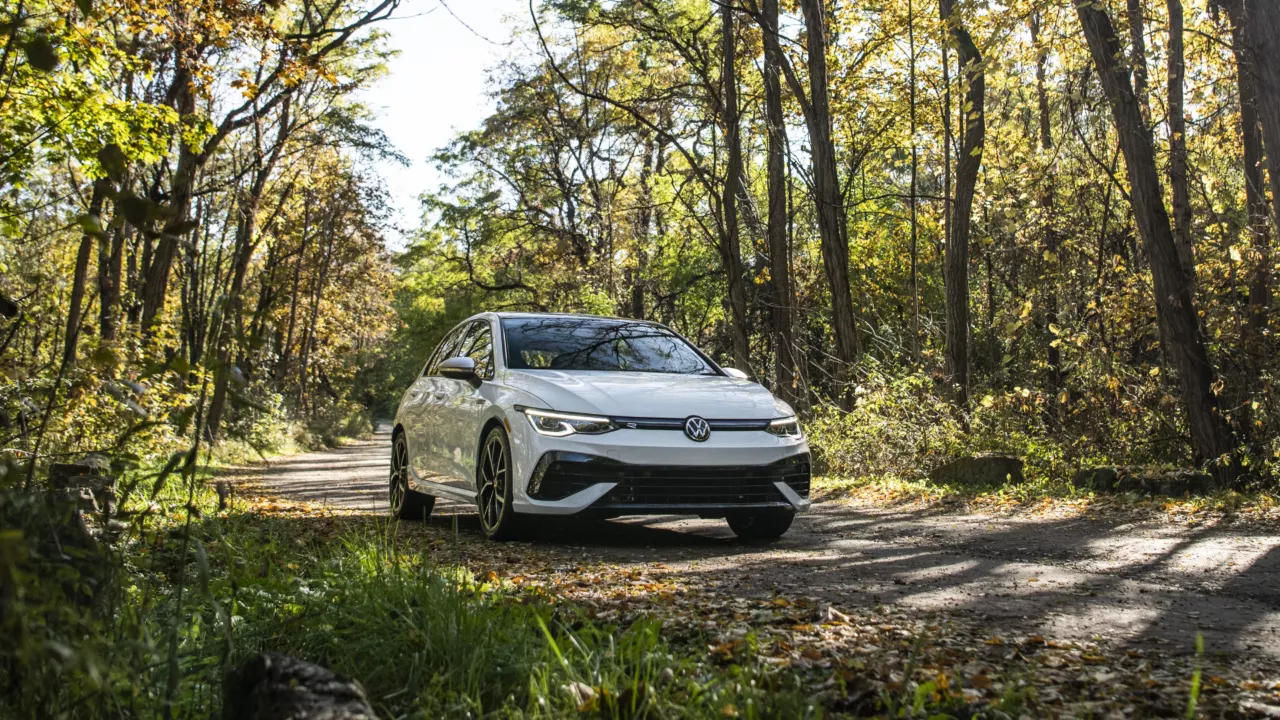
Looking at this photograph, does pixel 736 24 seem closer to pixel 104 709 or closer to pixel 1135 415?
pixel 1135 415

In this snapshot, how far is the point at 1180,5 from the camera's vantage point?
17.4m

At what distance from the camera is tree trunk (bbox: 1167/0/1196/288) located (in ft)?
48.0

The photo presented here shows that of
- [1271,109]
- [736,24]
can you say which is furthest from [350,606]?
[736,24]

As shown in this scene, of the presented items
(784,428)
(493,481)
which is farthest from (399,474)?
(784,428)

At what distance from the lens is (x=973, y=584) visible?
5.59m

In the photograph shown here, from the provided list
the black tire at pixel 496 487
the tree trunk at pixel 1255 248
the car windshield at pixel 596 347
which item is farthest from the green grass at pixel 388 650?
the tree trunk at pixel 1255 248

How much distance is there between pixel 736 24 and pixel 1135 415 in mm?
10804

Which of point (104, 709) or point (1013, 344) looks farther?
point (1013, 344)

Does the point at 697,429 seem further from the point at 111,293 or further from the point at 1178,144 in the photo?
the point at 111,293

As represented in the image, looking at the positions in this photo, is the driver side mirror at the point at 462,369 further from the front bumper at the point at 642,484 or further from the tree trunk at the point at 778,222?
the tree trunk at the point at 778,222

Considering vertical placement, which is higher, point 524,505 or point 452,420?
point 452,420

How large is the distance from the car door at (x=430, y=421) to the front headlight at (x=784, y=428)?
267 cm

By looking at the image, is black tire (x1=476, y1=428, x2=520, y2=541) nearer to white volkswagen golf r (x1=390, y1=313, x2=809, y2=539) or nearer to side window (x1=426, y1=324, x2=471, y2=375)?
white volkswagen golf r (x1=390, y1=313, x2=809, y2=539)

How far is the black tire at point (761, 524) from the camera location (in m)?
7.61
